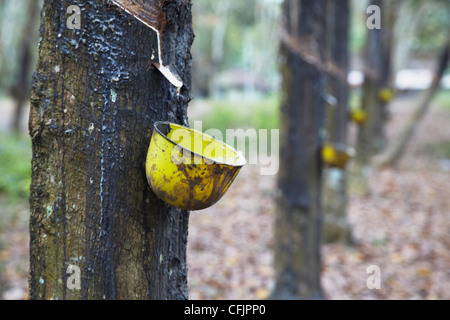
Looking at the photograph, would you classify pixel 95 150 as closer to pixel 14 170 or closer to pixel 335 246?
pixel 335 246

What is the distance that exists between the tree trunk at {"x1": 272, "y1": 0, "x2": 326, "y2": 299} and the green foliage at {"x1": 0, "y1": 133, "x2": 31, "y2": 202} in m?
3.65

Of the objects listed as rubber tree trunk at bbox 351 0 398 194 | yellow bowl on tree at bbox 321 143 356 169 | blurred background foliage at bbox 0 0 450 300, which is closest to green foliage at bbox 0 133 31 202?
blurred background foliage at bbox 0 0 450 300

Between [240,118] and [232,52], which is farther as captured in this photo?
[232,52]

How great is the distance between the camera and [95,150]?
119 centimetres

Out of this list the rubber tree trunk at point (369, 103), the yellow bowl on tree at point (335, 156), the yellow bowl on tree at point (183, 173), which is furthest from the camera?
the rubber tree trunk at point (369, 103)

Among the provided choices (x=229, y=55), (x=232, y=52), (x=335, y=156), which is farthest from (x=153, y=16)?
(x=232, y=52)

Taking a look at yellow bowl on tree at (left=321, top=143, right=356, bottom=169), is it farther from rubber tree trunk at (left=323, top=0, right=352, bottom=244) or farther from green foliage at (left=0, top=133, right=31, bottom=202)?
green foliage at (left=0, top=133, right=31, bottom=202)

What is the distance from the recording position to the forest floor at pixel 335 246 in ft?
13.1

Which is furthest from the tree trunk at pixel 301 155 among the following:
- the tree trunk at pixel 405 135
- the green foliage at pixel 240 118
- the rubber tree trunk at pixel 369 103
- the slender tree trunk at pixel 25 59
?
the green foliage at pixel 240 118

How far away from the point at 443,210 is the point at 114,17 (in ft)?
22.4

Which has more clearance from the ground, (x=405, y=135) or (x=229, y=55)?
(x=229, y=55)

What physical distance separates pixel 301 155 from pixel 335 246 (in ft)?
7.91

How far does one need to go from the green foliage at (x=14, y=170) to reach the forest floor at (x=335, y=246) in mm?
227

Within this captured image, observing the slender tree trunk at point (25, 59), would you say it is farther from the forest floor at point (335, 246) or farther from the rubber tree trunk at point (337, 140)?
the rubber tree trunk at point (337, 140)
